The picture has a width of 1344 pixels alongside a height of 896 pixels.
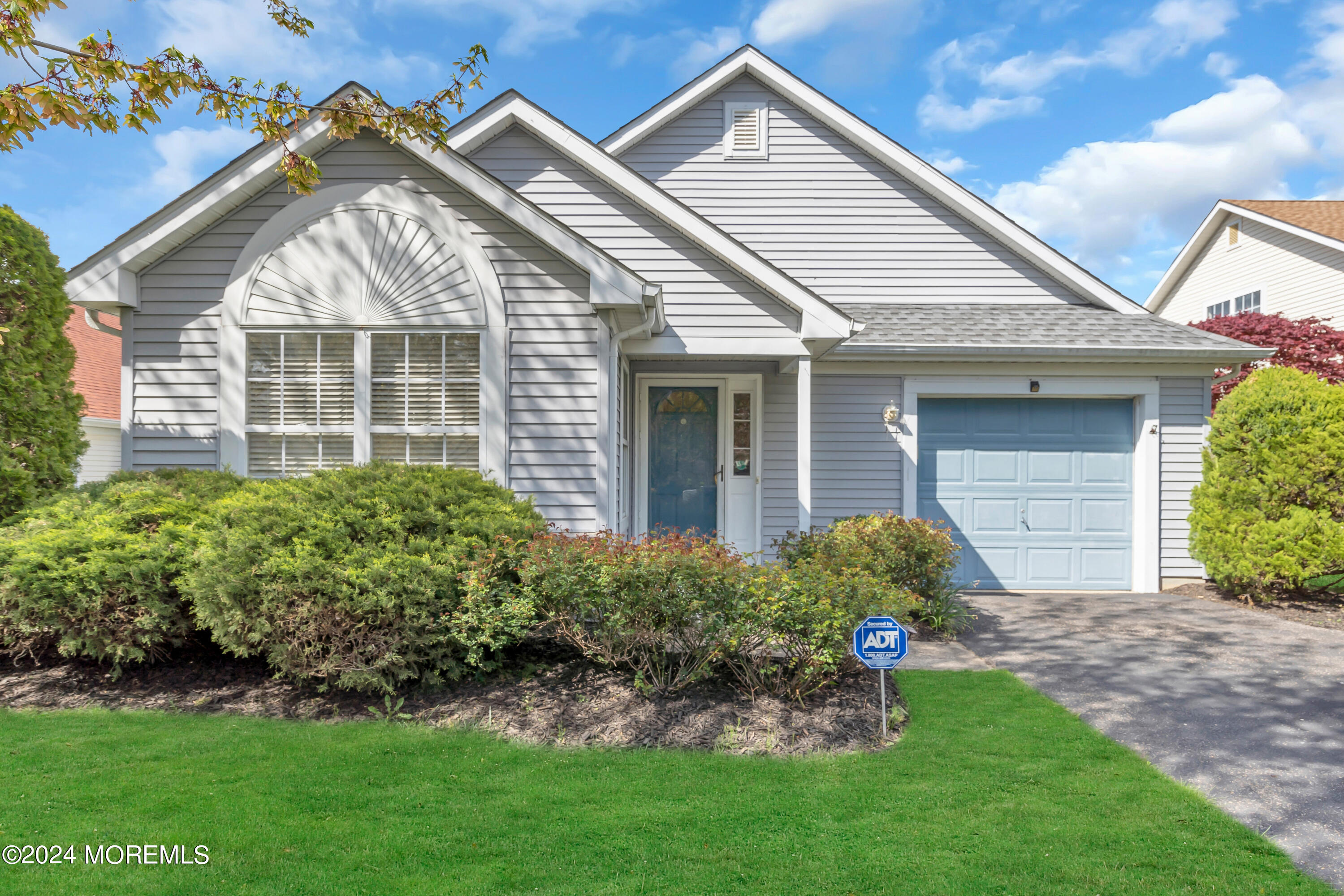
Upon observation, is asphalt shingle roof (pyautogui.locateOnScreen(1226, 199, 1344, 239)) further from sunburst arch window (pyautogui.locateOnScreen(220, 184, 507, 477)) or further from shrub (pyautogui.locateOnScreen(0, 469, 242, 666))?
shrub (pyautogui.locateOnScreen(0, 469, 242, 666))

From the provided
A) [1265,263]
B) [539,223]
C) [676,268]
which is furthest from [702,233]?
[1265,263]

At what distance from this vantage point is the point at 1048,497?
9227 mm

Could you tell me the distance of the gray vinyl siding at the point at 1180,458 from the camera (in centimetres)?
905

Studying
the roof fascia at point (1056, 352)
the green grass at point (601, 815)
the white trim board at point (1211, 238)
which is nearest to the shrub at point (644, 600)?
the green grass at point (601, 815)

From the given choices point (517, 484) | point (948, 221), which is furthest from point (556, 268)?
point (948, 221)

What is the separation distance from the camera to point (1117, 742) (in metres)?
4.14

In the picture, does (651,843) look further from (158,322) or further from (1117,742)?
(158,322)

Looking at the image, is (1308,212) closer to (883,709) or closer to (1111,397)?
(1111,397)

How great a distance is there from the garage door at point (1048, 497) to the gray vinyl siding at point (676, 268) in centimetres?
322

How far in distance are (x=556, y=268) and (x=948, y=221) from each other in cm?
659

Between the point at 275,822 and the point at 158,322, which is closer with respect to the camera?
the point at 275,822

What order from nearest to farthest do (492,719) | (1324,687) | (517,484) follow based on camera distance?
(492,719) → (1324,687) → (517,484)

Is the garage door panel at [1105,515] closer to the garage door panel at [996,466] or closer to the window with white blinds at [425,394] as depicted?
the garage door panel at [996,466]

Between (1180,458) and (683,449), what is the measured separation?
6.11 metres
